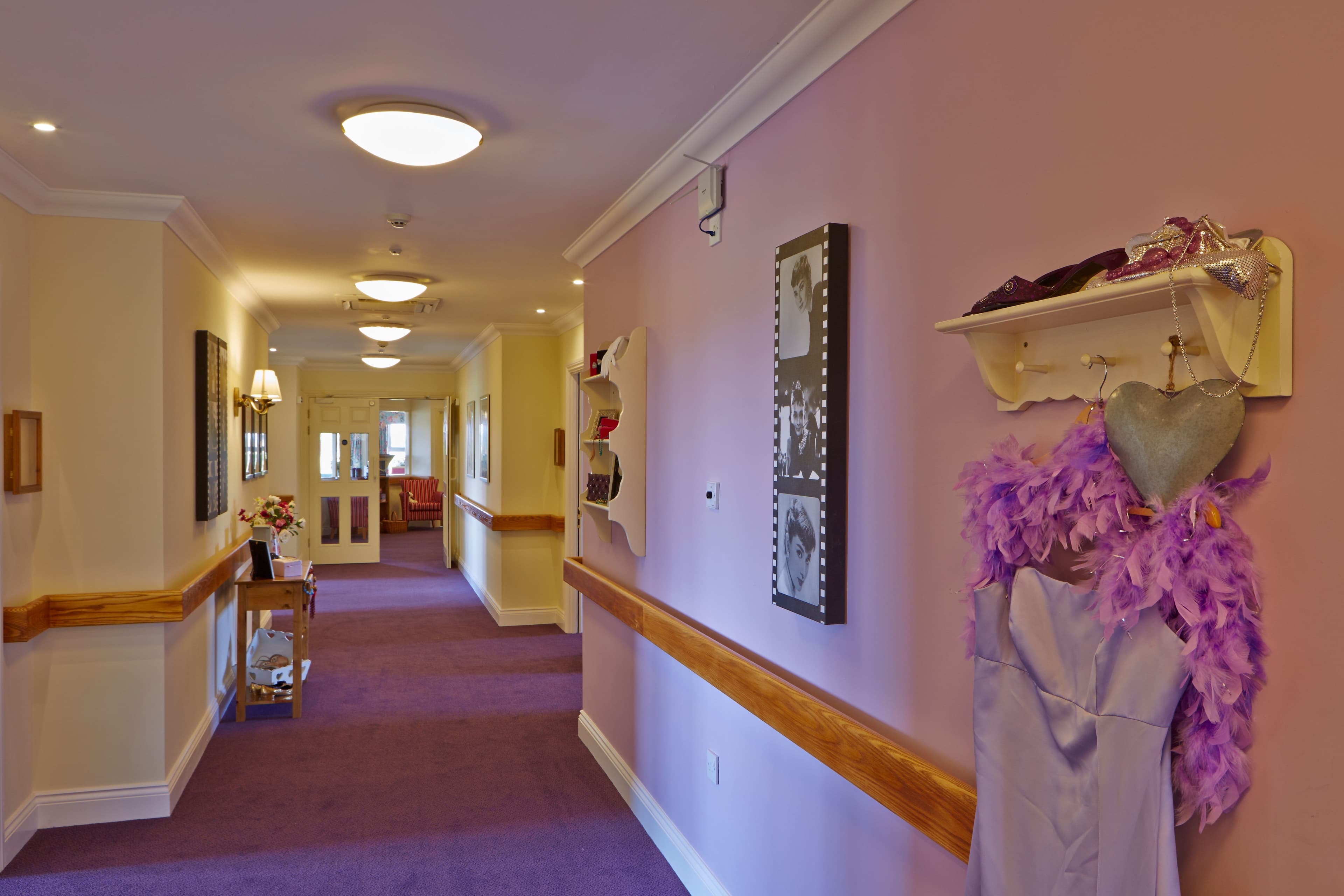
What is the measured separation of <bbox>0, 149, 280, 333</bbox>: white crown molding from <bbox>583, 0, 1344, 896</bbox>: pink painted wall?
6.59 feet

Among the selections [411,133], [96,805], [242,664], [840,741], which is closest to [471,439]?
[242,664]

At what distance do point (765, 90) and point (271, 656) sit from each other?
4.38m

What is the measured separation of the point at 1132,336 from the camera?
125 cm

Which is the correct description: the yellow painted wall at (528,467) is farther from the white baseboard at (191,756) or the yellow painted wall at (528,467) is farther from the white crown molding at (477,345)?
the white baseboard at (191,756)

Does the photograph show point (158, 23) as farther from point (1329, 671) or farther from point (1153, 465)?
point (1329, 671)

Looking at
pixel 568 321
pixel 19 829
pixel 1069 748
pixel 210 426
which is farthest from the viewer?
pixel 568 321

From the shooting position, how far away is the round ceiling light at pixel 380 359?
8.52 metres

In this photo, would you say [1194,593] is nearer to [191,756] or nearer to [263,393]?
[191,756]

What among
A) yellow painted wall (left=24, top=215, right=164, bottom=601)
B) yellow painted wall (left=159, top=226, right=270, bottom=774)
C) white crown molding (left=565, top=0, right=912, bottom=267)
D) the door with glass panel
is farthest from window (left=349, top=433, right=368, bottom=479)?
white crown molding (left=565, top=0, right=912, bottom=267)

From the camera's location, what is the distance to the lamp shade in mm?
5863

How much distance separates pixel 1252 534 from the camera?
1.12m

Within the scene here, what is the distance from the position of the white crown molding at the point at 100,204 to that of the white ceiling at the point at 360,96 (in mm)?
53

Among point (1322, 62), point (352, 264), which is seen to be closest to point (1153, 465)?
point (1322, 62)

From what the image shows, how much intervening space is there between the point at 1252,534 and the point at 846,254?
43.4 inches
